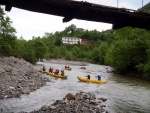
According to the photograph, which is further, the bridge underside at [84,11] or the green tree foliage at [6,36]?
the green tree foliage at [6,36]

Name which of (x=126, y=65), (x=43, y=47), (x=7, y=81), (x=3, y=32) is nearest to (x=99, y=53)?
(x=43, y=47)

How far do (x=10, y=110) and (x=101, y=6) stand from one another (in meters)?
10.1

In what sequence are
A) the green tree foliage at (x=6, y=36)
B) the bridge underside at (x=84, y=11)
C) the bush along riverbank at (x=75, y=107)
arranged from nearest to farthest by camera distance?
1. the bridge underside at (x=84, y=11)
2. the bush along riverbank at (x=75, y=107)
3. the green tree foliage at (x=6, y=36)

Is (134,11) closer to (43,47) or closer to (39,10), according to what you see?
(39,10)

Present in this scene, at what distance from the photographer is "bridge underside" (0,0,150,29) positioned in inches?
502

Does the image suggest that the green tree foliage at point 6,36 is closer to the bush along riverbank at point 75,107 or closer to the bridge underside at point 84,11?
the bush along riverbank at point 75,107

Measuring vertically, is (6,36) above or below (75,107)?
above

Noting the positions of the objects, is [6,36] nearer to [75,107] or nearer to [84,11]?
[75,107]

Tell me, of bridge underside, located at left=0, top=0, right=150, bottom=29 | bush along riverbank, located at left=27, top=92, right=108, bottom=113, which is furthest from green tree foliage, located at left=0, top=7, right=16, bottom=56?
bridge underside, located at left=0, top=0, right=150, bottom=29

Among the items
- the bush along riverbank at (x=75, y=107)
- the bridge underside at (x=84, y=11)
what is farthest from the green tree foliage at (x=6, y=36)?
the bridge underside at (x=84, y=11)

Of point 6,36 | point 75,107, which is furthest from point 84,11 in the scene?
point 6,36

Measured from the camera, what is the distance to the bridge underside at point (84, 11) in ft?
41.8

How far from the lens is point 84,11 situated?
1370 centimetres

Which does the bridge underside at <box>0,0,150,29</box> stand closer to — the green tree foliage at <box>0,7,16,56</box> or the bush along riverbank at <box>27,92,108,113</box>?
the bush along riverbank at <box>27,92,108,113</box>
